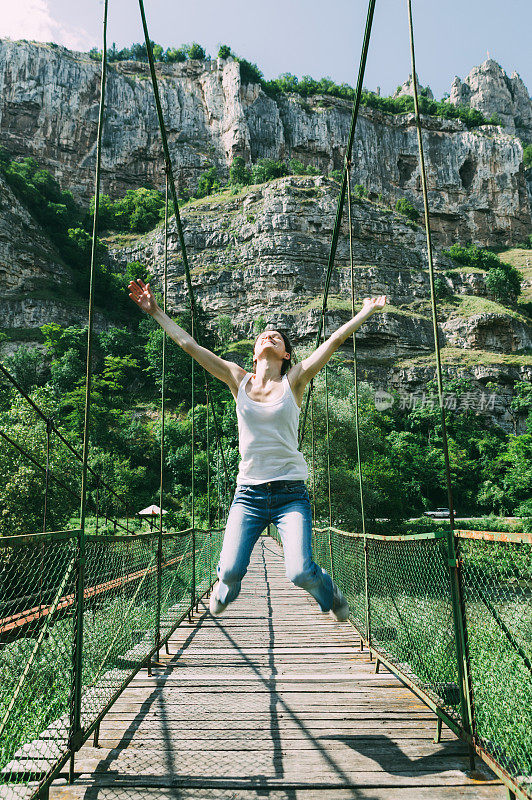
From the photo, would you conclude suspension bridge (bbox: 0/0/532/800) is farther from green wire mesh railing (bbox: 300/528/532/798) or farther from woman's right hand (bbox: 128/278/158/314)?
woman's right hand (bbox: 128/278/158/314)

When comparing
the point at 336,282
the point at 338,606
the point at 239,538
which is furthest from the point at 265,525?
the point at 336,282

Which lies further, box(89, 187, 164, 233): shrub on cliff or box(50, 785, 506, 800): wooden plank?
box(89, 187, 164, 233): shrub on cliff

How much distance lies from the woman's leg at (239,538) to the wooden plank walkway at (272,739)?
447 mm

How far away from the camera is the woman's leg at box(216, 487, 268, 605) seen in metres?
1.78

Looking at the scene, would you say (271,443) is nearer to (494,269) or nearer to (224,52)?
(494,269)

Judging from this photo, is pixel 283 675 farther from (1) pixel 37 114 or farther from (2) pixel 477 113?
(2) pixel 477 113

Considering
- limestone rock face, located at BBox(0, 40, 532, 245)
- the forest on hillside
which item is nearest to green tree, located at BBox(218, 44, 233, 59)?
limestone rock face, located at BBox(0, 40, 532, 245)

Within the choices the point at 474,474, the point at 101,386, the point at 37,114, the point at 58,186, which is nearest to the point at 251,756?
the point at 474,474

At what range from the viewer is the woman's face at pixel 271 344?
2.08 m

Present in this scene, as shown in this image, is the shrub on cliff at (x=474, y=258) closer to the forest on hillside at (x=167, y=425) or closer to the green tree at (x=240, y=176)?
the forest on hillside at (x=167, y=425)

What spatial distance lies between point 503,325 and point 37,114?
47.8 meters

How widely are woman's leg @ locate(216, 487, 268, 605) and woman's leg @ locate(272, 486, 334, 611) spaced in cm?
7

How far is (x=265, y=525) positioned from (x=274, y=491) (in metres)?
0.12

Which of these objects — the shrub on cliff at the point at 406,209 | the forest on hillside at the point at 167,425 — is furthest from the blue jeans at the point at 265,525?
the shrub on cliff at the point at 406,209
